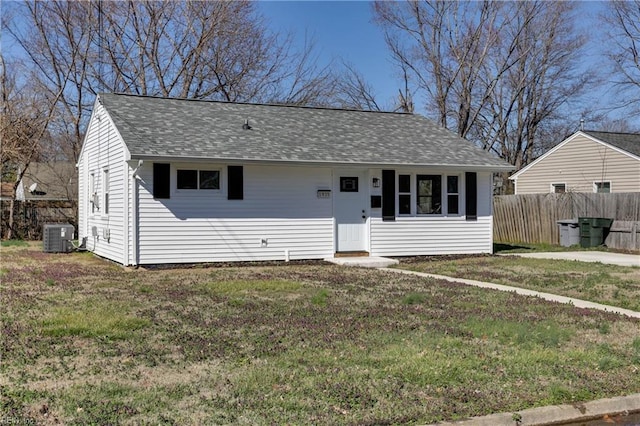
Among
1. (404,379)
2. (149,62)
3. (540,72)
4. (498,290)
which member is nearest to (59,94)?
(149,62)

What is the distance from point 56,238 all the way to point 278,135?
7131 millimetres

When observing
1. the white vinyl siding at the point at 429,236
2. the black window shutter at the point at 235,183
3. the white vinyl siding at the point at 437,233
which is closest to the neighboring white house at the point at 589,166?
the white vinyl siding at the point at 437,233

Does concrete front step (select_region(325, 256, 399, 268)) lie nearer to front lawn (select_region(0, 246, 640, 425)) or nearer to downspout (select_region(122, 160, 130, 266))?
front lawn (select_region(0, 246, 640, 425))

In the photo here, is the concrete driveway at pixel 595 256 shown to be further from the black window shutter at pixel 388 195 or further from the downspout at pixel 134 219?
the downspout at pixel 134 219

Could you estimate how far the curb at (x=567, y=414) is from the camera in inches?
188

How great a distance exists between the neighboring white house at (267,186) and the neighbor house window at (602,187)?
10.6 metres

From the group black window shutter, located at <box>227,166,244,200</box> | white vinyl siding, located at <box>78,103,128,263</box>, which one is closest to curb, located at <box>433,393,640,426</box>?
black window shutter, located at <box>227,166,244,200</box>

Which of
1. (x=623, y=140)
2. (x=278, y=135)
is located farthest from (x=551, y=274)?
(x=623, y=140)

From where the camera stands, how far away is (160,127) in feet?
51.3

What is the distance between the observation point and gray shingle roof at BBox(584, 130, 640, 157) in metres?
25.7

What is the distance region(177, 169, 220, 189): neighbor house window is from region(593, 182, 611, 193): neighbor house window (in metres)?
17.9

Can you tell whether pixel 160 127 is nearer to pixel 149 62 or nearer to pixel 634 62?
pixel 149 62

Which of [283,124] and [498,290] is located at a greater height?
[283,124]

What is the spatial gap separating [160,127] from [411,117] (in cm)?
884
